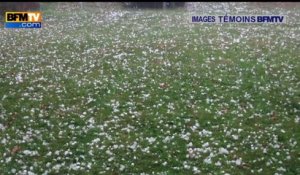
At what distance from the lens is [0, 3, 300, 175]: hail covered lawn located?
953cm

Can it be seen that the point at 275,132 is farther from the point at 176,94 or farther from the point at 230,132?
the point at 176,94

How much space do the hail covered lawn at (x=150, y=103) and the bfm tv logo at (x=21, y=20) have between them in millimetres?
4507

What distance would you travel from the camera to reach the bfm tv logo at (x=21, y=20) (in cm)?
2661

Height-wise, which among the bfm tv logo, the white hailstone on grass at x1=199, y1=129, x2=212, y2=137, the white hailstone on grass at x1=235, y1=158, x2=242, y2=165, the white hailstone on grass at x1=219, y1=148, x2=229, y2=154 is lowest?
the white hailstone on grass at x1=235, y1=158, x2=242, y2=165

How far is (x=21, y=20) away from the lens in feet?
89.1

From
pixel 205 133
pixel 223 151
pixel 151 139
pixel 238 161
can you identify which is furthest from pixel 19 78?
pixel 238 161

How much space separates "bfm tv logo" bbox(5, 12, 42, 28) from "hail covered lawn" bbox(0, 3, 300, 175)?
4.51m

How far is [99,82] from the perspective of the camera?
14.8 metres

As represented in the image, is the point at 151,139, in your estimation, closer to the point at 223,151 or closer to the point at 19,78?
the point at 223,151

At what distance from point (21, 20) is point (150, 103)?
17.8m

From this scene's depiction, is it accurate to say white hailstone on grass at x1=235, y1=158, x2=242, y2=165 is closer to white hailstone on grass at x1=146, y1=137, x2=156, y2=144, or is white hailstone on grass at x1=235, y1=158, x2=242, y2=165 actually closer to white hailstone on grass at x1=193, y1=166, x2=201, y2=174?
white hailstone on grass at x1=193, y1=166, x2=201, y2=174

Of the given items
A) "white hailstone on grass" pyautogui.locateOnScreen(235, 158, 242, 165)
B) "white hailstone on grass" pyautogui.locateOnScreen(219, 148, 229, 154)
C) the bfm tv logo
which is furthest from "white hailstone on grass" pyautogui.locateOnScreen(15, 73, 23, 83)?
the bfm tv logo

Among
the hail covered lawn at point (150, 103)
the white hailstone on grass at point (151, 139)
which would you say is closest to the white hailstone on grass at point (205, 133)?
the hail covered lawn at point (150, 103)

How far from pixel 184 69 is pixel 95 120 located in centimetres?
590
